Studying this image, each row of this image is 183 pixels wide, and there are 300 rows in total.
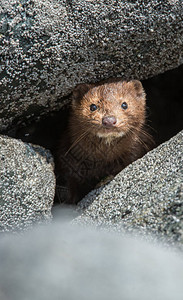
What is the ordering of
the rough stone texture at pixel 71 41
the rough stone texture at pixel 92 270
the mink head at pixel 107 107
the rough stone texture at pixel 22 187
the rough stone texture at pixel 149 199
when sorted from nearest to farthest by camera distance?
the rough stone texture at pixel 92 270 < the rough stone texture at pixel 149 199 < the rough stone texture at pixel 71 41 < the rough stone texture at pixel 22 187 < the mink head at pixel 107 107

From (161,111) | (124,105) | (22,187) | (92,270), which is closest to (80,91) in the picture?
(124,105)

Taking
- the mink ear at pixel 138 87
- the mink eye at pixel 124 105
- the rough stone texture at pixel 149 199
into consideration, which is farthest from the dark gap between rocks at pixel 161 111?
the rough stone texture at pixel 149 199

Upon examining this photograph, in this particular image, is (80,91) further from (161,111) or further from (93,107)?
(161,111)

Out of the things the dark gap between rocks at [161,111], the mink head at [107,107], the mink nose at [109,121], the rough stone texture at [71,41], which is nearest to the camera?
the rough stone texture at [71,41]

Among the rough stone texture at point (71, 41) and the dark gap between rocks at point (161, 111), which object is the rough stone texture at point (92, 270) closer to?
the rough stone texture at point (71, 41)

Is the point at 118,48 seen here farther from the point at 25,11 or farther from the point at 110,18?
the point at 25,11

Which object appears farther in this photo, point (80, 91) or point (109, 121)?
point (80, 91)
